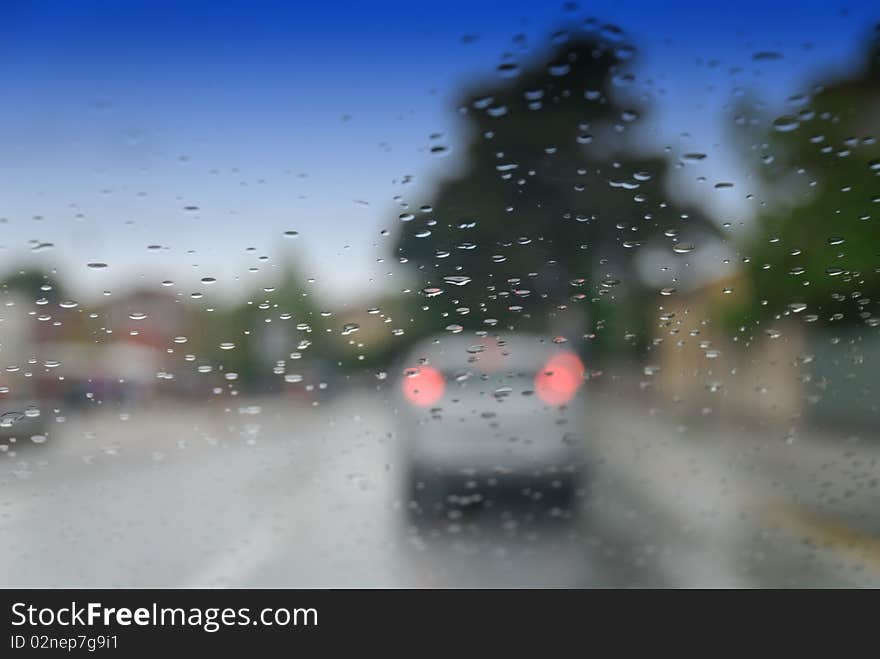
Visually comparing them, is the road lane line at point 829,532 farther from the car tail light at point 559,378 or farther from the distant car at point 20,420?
the distant car at point 20,420

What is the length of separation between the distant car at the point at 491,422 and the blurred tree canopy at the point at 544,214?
0.52ft

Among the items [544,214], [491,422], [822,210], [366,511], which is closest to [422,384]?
[491,422]

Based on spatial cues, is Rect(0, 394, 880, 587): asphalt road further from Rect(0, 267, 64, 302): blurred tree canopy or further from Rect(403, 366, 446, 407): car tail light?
Rect(0, 267, 64, 302): blurred tree canopy

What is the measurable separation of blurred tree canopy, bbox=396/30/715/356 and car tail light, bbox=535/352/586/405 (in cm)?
17

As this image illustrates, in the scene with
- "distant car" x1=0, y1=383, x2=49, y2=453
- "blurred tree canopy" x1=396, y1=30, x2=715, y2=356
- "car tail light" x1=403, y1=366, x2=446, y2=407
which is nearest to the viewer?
"distant car" x1=0, y1=383, x2=49, y2=453

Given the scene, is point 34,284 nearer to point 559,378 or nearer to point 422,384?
point 422,384

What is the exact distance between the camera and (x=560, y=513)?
135 inches

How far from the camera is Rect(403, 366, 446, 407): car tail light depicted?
350cm

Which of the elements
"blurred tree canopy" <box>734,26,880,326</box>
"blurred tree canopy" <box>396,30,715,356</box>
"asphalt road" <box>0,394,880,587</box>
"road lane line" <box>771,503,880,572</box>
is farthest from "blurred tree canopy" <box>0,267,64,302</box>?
"road lane line" <box>771,503,880,572</box>

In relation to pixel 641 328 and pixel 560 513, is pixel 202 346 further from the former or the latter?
pixel 641 328

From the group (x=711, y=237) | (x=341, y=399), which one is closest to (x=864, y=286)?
(x=711, y=237)

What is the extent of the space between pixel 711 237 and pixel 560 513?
1.45m
